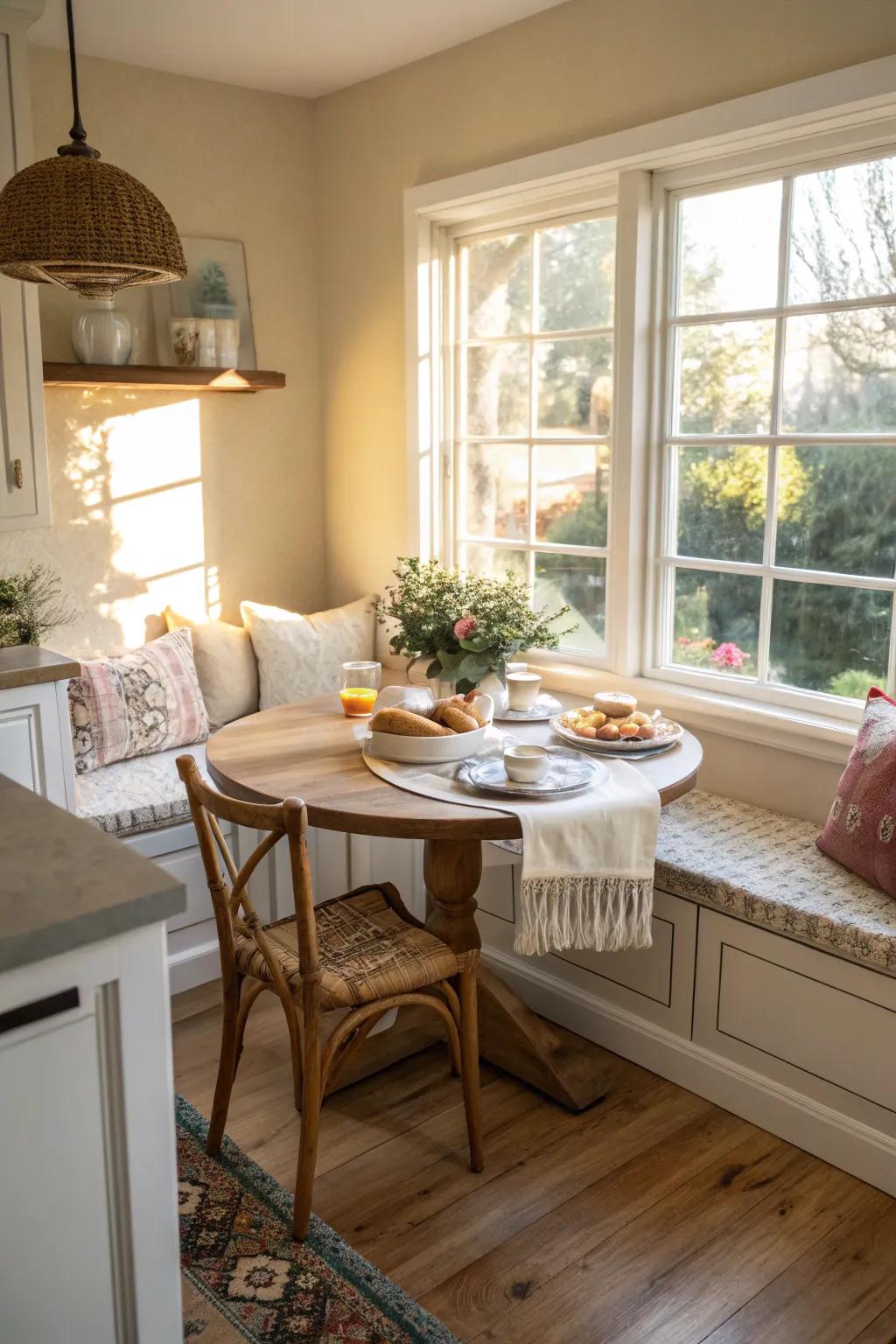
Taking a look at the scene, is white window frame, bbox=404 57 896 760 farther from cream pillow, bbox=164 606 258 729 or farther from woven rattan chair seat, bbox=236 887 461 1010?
woven rattan chair seat, bbox=236 887 461 1010

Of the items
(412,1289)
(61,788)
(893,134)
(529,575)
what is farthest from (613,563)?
(412,1289)

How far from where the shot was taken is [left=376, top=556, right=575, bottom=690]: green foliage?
103 inches

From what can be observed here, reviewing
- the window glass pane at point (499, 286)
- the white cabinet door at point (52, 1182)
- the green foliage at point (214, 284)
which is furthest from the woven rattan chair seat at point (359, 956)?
the green foliage at point (214, 284)

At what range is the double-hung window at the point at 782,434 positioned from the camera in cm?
260

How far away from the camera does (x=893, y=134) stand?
8.06ft

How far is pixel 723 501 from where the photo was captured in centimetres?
296

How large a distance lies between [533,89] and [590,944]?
2.31 metres

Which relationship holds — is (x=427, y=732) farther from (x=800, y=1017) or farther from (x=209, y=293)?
→ (x=209, y=293)

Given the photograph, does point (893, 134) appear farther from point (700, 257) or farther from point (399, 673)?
point (399, 673)

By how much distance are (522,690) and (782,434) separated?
0.91 m

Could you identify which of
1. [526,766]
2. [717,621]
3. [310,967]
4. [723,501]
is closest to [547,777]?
[526,766]

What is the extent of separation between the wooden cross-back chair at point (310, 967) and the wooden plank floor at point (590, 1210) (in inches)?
5.4

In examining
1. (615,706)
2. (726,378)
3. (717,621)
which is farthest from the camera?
(717,621)

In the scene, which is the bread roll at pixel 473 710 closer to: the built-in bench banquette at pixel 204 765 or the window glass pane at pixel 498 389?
the built-in bench banquette at pixel 204 765
